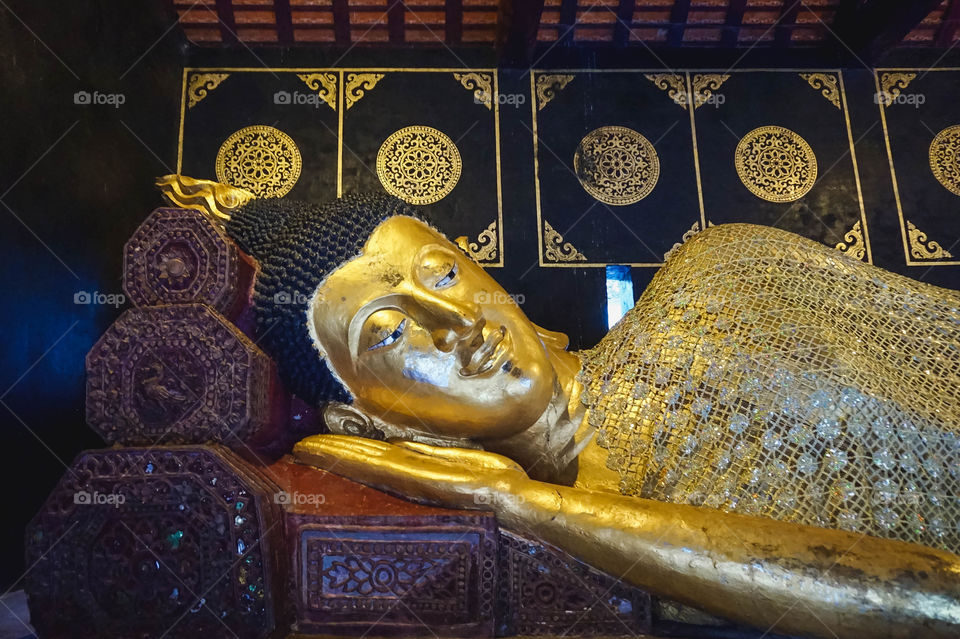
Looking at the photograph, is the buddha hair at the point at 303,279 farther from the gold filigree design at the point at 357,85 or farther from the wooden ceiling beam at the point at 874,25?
the wooden ceiling beam at the point at 874,25

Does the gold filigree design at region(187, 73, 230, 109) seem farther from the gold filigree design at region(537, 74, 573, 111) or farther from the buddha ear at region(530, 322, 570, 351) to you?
the buddha ear at region(530, 322, 570, 351)

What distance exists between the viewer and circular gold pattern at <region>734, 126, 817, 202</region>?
199 inches

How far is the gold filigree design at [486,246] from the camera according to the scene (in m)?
4.84

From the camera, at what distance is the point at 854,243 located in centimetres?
495

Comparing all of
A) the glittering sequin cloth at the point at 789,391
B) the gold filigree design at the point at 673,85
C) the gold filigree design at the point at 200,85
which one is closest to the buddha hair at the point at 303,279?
the glittering sequin cloth at the point at 789,391

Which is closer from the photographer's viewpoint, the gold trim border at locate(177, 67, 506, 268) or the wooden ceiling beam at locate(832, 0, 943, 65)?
the wooden ceiling beam at locate(832, 0, 943, 65)

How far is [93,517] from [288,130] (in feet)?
12.5

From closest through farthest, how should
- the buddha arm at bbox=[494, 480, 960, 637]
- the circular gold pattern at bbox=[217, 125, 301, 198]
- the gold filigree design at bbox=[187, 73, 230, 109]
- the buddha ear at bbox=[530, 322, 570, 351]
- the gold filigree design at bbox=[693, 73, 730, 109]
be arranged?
1. the buddha arm at bbox=[494, 480, 960, 637]
2. the buddha ear at bbox=[530, 322, 570, 351]
3. the circular gold pattern at bbox=[217, 125, 301, 198]
4. the gold filigree design at bbox=[187, 73, 230, 109]
5. the gold filigree design at bbox=[693, 73, 730, 109]

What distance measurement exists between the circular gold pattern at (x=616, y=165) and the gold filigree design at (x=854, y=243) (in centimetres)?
146

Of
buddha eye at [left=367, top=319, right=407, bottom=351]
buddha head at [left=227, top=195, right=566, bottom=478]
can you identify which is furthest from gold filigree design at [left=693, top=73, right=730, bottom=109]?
buddha eye at [left=367, top=319, right=407, bottom=351]

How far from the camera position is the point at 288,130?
5.11 meters

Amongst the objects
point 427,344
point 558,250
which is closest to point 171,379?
point 427,344

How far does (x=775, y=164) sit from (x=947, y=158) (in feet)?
4.50

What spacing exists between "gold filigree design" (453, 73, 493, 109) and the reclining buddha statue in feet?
8.98
